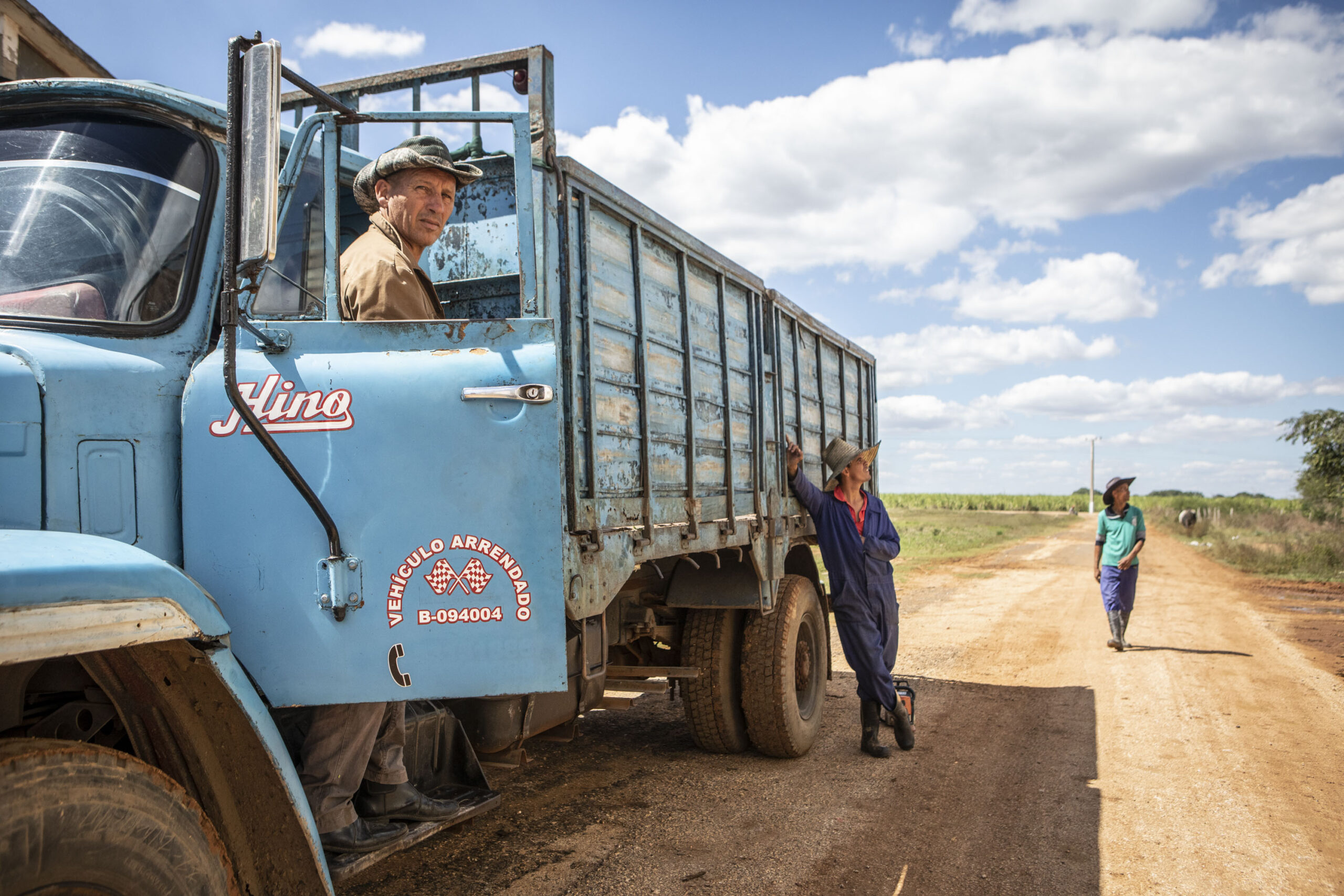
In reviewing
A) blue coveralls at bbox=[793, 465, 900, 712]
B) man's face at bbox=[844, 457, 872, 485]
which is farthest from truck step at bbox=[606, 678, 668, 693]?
man's face at bbox=[844, 457, 872, 485]

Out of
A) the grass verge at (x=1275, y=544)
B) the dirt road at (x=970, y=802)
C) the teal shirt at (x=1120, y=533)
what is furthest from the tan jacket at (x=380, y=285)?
the grass verge at (x=1275, y=544)

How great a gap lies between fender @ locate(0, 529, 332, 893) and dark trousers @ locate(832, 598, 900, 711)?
406 centimetres

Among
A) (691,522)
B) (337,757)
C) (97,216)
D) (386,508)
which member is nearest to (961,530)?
(691,522)

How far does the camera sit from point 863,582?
581 centimetres

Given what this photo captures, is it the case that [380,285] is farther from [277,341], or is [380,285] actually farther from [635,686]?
[635,686]

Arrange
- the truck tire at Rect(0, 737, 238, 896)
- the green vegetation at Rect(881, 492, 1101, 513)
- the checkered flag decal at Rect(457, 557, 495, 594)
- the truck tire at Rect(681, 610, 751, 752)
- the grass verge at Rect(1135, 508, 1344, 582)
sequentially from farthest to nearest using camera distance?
the green vegetation at Rect(881, 492, 1101, 513) < the grass verge at Rect(1135, 508, 1344, 582) < the truck tire at Rect(681, 610, 751, 752) < the checkered flag decal at Rect(457, 557, 495, 594) < the truck tire at Rect(0, 737, 238, 896)

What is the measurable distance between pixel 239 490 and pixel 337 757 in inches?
32.9

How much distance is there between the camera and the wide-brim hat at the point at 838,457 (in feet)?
20.6

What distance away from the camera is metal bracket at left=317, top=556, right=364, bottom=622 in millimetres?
2309

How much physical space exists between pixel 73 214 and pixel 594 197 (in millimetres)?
1854

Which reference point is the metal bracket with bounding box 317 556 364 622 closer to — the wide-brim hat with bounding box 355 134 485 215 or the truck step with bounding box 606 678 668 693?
the wide-brim hat with bounding box 355 134 485 215

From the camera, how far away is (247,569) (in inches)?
90.9

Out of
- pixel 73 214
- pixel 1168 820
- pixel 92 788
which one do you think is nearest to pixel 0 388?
pixel 73 214

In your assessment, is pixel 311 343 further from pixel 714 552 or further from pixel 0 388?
pixel 714 552
